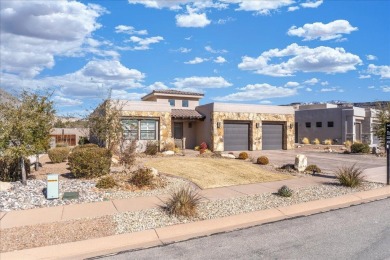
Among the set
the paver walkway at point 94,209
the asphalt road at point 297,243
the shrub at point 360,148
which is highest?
the shrub at point 360,148

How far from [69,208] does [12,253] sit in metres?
3.13

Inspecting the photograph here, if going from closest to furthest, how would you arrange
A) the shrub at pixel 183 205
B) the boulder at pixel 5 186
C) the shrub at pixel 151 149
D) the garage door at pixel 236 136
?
1. the shrub at pixel 183 205
2. the boulder at pixel 5 186
3. the shrub at pixel 151 149
4. the garage door at pixel 236 136

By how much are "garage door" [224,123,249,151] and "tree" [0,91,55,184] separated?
18284mm

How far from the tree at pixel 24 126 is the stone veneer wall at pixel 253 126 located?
1693cm

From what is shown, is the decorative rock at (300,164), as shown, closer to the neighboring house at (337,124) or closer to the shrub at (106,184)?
the shrub at (106,184)

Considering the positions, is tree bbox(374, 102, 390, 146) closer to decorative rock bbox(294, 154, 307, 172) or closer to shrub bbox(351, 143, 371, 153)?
shrub bbox(351, 143, 371, 153)

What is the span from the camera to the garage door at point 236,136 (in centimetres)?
2856

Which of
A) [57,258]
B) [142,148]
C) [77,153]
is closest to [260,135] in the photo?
[142,148]

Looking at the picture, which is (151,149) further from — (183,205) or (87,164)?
(183,205)

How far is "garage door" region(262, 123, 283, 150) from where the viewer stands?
30547mm

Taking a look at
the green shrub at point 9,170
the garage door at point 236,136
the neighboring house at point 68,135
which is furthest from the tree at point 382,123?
the neighboring house at point 68,135

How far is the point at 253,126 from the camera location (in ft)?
95.8

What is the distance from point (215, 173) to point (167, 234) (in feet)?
25.7

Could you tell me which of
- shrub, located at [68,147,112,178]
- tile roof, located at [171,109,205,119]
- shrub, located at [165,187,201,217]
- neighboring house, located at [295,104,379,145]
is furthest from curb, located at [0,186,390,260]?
neighboring house, located at [295,104,379,145]
